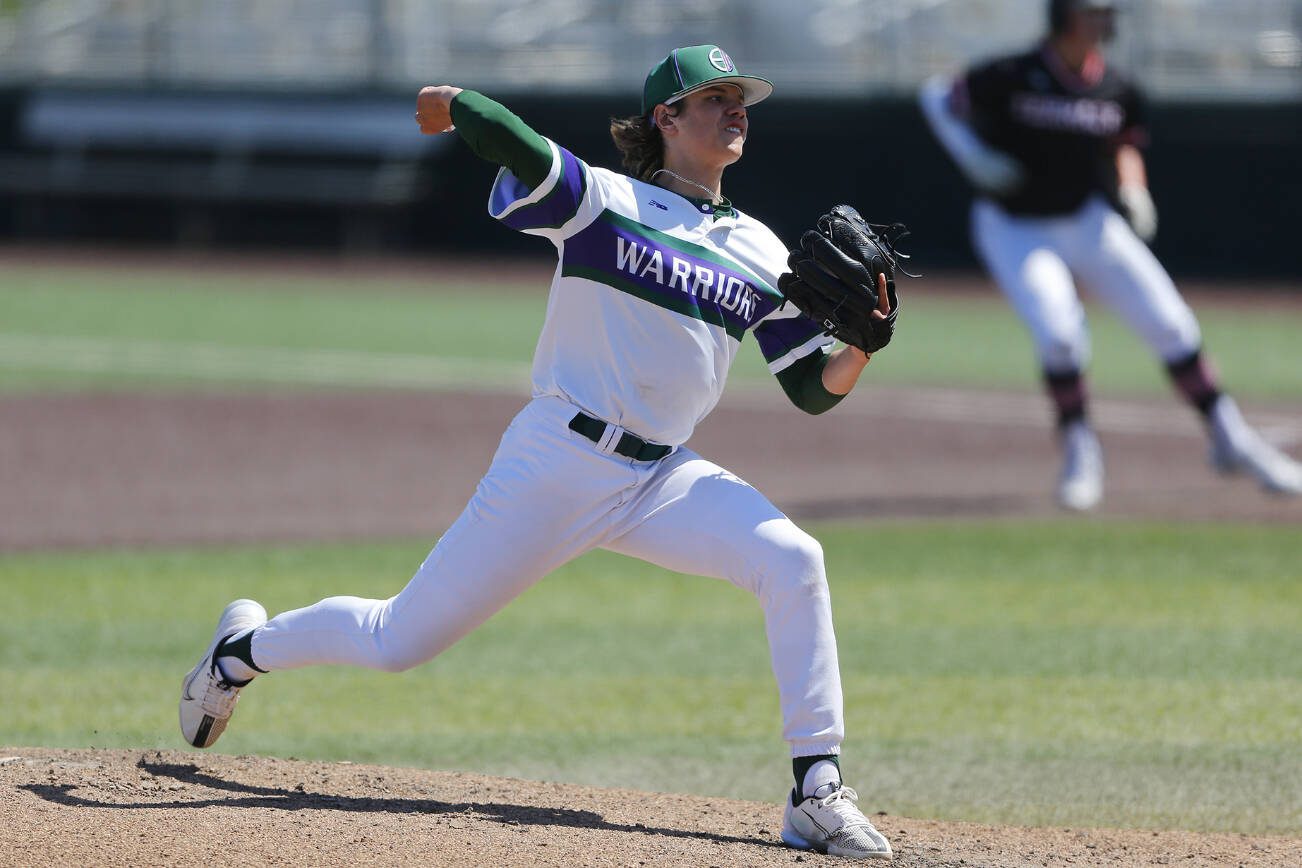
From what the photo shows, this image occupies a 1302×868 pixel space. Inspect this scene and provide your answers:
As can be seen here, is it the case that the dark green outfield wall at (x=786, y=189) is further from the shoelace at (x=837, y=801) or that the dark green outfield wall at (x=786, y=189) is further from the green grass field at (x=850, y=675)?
the shoelace at (x=837, y=801)

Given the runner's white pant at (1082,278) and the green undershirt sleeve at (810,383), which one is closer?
the green undershirt sleeve at (810,383)

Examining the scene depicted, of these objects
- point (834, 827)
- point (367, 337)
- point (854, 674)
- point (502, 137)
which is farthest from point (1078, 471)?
point (367, 337)

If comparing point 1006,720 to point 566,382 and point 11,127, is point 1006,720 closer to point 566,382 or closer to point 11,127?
point 566,382

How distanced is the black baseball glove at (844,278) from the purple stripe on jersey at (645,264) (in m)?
0.21

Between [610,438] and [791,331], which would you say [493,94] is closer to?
[791,331]

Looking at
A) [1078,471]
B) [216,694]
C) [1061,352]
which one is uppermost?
[1061,352]

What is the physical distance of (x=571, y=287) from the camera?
186 inches

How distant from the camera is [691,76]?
477cm

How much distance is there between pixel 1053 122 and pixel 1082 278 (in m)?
0.91

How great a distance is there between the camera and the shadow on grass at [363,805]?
468 cm

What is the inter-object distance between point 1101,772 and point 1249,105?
19.0 meters

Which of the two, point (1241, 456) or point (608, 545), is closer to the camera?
point (608, 545)

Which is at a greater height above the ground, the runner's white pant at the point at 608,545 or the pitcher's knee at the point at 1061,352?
the pitcher's knee at the point at 1061,352

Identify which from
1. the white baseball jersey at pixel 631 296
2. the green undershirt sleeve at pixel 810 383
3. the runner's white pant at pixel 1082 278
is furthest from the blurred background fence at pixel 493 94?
the white baseball jersey at pixel 631 296
